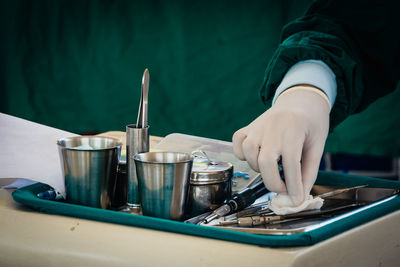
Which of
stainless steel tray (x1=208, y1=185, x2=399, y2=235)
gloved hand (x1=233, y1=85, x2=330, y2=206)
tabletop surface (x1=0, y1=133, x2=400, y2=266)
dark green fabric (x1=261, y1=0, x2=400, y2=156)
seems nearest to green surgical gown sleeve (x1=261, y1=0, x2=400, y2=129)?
dark green fabric (x1=261, y1=0, x2=400, y2=156)

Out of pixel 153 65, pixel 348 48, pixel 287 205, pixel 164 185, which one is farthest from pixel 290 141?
pixel 153 65

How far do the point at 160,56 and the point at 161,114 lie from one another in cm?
22


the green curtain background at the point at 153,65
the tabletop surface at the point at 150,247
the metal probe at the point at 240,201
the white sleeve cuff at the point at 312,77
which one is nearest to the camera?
the tabletop surface at the point at 150,247

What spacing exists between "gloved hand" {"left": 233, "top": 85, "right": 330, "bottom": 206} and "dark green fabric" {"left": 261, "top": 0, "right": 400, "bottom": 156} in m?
0.10

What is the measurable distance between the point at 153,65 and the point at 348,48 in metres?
0.85

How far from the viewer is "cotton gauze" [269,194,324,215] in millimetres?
546

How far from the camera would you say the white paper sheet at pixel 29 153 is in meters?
0.60

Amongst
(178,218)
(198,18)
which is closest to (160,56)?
(198,18)

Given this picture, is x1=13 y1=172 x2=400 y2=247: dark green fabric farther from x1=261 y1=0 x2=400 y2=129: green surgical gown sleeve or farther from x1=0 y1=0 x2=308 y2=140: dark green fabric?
x1=0 y1=0 x2=308 y2=140: dark green fabric

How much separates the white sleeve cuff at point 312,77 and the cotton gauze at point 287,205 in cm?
24

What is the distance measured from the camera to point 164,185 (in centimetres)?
49

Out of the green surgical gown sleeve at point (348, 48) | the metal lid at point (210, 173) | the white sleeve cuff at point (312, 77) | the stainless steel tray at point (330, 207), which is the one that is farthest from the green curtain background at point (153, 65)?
the metal lid at point (210, 173)

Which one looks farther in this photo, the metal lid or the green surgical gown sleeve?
the green surgical gown sleeve

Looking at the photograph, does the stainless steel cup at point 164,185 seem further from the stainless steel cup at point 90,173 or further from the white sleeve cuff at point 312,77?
the white sleeve cuff at point 312,77
